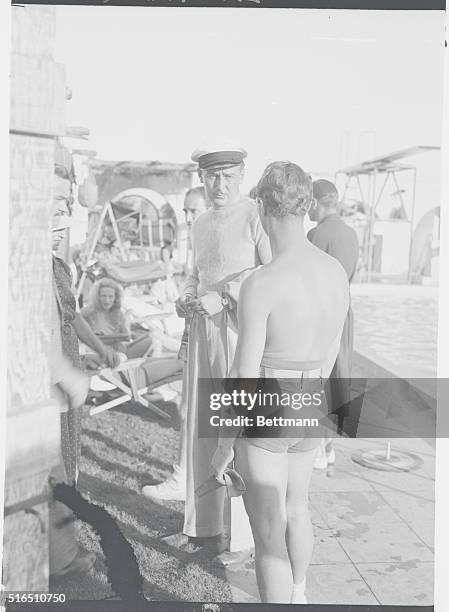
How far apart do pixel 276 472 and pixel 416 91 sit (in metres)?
1.49

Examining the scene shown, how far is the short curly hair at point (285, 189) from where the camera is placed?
2777 mm

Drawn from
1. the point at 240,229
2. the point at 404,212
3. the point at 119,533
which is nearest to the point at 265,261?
the point at 240,229

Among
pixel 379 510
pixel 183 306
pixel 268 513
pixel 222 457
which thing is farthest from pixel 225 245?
pixel 379 510

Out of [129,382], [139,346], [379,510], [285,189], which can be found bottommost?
[379,510]

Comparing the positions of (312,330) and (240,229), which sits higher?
(240,229)

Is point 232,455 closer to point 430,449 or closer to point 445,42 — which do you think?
point 430,449

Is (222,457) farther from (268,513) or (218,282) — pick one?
(218,282)

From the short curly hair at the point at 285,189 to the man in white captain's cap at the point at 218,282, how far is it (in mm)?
66

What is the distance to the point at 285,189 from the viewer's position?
2.80 metres

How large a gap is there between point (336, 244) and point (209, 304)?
52 cm

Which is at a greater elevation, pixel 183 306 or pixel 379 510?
pixel 183 306

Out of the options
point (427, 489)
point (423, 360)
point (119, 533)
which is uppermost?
point (423, 360)

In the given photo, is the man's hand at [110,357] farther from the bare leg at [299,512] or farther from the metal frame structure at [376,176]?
the metal frame structure at [376,176]

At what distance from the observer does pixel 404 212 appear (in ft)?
9.46
